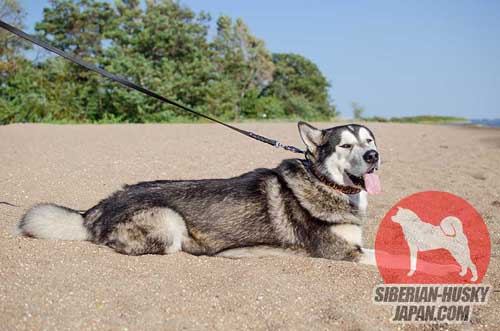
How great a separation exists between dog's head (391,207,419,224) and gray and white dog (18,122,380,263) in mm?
1690

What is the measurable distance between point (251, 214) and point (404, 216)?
280cm

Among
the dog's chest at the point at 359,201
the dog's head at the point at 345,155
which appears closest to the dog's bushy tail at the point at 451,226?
the dog's chest at the point at 359,201

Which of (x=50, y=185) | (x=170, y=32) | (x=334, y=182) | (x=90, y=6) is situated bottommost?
(x=50, y=185)

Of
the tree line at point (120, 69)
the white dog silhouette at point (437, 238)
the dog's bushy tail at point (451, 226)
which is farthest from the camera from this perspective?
the tree line at point (120, 69)

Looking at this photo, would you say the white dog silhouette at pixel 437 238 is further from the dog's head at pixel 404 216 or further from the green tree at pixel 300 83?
the green tree at pixel 300 83

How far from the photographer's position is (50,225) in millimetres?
4777

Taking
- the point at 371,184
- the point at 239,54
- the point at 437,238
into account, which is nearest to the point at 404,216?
the point at 437,238

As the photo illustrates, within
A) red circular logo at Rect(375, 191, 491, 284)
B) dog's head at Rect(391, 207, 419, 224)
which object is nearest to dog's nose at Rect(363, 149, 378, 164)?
red circular logo at Rect(375, 191, 491, 284)

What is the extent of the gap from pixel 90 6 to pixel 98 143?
2336 cm

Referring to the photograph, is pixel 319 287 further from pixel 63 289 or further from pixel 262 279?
pixel 63 289

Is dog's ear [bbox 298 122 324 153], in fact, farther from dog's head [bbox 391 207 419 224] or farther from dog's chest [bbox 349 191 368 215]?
dog's head [bbox 391 207 419 224]

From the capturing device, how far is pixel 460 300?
149 inches

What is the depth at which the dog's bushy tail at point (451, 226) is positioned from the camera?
5.71m

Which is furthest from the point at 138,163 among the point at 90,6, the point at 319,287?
the point at 90,6
